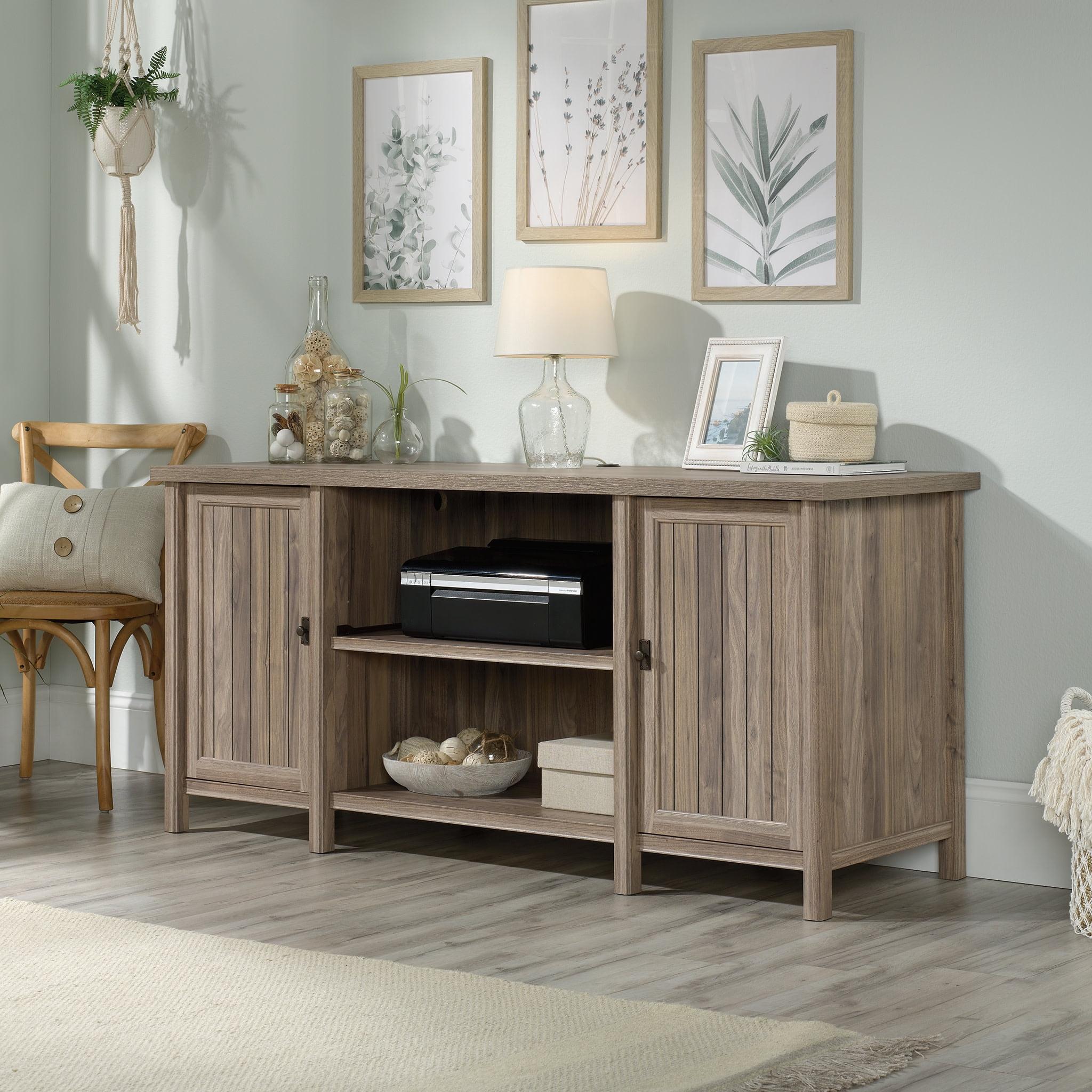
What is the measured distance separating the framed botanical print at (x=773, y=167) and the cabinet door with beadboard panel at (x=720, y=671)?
27.3 inches

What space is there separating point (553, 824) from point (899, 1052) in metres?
1.15

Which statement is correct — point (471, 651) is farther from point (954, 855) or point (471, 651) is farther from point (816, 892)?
point (954, 855)

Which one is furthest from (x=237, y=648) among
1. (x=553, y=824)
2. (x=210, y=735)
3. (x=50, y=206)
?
(x=50, y=206)

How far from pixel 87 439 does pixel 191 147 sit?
2.65 feet

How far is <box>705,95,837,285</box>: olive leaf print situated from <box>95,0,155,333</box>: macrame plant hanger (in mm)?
1538

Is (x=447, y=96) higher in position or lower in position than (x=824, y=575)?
higher

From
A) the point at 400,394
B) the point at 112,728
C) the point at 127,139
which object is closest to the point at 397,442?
the point at 400,394

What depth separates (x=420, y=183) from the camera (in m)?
4.02

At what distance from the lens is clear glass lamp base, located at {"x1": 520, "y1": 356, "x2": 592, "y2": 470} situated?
11.8ft

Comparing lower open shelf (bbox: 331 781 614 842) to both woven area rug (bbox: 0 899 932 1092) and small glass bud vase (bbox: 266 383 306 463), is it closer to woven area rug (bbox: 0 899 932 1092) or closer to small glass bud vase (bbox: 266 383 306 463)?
woven area rug (bbox: 0 899 932 1092)

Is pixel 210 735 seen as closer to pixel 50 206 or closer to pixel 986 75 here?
pixel 50 206

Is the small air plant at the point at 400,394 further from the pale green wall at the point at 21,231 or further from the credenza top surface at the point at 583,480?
the pale green wall at the point at 21,231

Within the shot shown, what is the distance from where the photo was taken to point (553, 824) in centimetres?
334

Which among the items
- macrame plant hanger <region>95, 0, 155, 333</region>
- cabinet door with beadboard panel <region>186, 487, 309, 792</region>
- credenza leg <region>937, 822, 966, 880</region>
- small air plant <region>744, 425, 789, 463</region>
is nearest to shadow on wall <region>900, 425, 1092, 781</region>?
credenza leg <region>937, 822, 966, 880</region>
